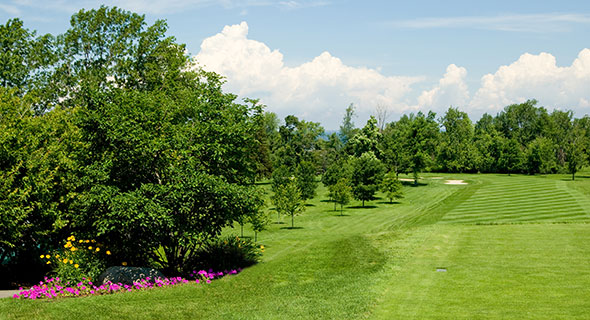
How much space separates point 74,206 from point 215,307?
8.38 metres

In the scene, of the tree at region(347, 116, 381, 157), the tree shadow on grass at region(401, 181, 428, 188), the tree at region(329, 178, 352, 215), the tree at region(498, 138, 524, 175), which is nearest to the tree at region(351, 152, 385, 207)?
the tree at region(329, 178, 352, 215)

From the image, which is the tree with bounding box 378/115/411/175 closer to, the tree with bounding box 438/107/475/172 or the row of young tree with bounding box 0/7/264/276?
the tree with bounding box 438/107/475/172

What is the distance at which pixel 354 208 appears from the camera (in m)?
57.1

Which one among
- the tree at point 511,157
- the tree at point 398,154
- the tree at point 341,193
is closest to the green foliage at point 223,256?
the tree at point 341,193

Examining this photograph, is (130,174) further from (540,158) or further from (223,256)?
(540,158)

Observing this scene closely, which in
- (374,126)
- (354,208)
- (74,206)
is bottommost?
(354,208)

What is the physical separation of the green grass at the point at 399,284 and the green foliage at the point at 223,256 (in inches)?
39.0

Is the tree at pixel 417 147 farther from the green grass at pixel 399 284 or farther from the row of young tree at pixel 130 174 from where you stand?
the row of young tree at pixel 130 174

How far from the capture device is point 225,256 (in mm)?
22141

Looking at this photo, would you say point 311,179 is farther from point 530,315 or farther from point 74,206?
point 530,315

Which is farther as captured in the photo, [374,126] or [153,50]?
[374,126]

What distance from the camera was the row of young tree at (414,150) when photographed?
199 feet

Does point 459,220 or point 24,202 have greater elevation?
point 24,202

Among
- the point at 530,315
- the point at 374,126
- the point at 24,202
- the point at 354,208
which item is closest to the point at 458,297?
the point at 530,315
